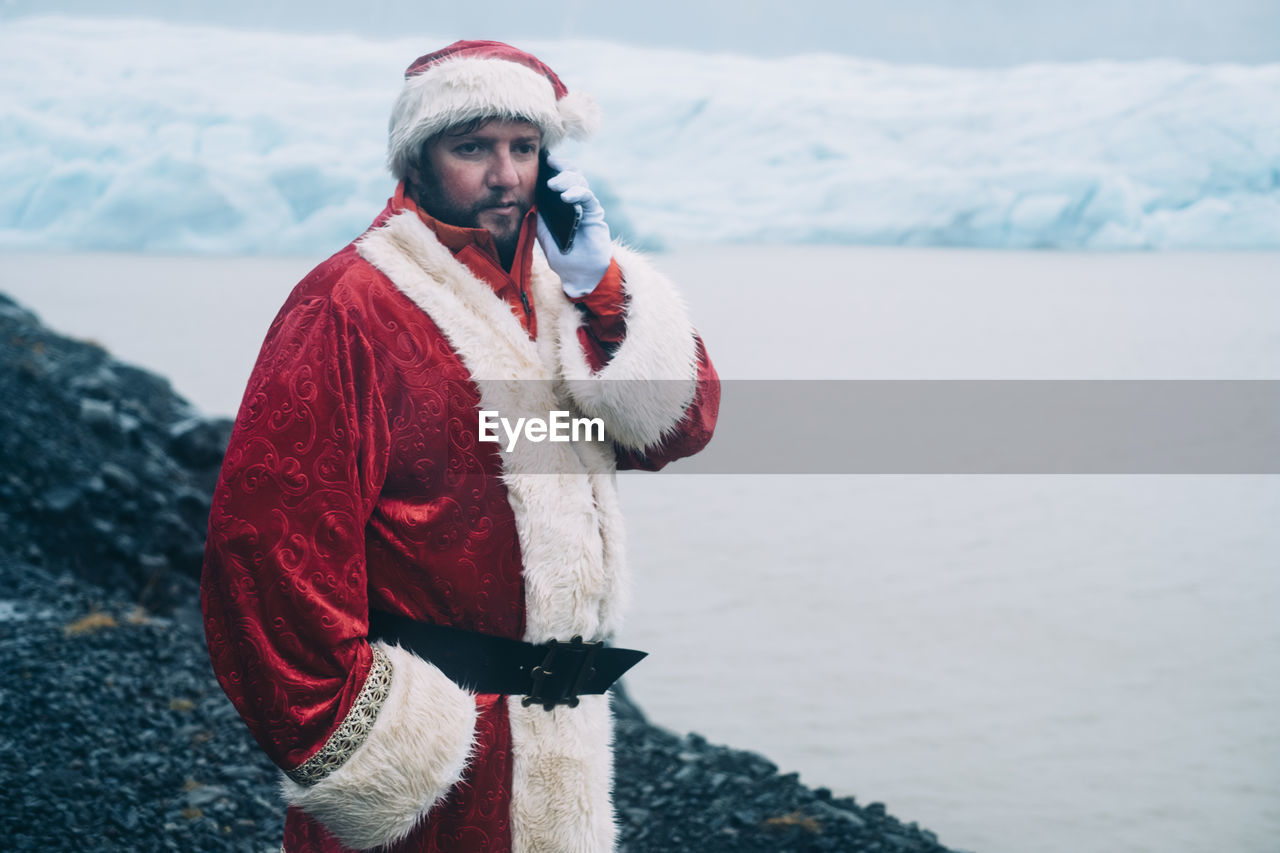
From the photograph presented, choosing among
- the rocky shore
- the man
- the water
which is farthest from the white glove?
the water

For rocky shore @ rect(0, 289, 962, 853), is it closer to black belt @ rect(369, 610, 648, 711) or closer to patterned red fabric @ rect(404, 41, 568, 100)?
black belt @ rect(369, 610, 648, 711)

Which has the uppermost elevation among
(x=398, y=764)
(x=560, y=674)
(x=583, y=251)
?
(x=583, y=251)

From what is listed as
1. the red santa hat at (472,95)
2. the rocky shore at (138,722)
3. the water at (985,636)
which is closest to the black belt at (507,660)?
the red santa hat at (472,95)

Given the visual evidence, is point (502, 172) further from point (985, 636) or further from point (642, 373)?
point (985, 636)

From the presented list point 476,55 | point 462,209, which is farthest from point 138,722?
point 476,55

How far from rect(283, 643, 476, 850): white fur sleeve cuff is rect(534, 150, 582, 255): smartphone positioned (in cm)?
56

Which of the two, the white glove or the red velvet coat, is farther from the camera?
the white glove

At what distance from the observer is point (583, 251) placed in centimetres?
135

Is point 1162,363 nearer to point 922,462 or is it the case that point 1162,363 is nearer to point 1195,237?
point 922,462

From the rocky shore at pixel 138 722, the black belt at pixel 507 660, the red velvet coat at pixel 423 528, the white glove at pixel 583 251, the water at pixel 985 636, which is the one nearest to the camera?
the red velvet coat at pixel 423 528

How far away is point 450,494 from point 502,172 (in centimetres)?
41

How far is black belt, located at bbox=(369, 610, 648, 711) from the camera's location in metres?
1.23

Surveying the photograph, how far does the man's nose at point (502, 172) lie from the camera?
1.30m

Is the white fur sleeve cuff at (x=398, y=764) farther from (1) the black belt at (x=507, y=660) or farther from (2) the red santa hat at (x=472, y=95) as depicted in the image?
(2) the red santa hat at (x=472, y=95)
